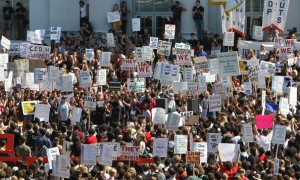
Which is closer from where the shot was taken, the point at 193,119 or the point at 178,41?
the point at 193,119

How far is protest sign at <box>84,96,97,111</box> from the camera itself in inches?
1553

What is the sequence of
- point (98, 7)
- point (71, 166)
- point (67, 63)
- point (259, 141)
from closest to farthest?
1. point (71, 166)
2. point (259, 141)
3. point (67, 63)
4. point (98, 7)

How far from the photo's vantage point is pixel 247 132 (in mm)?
34406

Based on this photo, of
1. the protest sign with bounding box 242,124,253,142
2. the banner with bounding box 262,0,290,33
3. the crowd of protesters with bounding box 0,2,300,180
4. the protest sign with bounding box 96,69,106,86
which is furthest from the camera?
the banner with bounding box 262,0,290,33

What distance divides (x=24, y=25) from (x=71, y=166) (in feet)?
75.1

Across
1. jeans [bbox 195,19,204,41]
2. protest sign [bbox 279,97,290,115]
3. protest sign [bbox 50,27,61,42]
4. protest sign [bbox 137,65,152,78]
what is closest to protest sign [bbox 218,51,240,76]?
protest sign [bbox 279,97,290,115]

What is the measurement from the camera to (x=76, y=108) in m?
38.7

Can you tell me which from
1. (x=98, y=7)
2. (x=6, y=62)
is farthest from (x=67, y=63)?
(x=98, y=7)

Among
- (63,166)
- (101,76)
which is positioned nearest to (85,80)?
(101,76)

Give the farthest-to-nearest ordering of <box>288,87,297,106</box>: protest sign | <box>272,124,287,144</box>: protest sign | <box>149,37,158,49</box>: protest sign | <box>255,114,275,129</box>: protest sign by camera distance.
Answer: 1. <box>149,37,158,49</box>: protest sign
2. <box>288,87,297,106</box>: protest sign
3. <box>255,114,275,129</box>: protest sign
4. <box>272,124,287,144</box>: protest sign

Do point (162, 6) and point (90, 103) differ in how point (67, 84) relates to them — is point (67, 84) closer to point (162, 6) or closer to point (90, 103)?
point (90, 103)

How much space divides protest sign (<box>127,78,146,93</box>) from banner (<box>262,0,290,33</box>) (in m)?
7.16

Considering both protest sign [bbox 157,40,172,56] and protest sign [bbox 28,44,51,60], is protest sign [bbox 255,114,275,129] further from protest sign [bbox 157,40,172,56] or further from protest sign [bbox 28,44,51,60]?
protest sign [bbox 28,44,51,60]

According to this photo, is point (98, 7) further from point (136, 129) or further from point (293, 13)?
point (136, 129)
